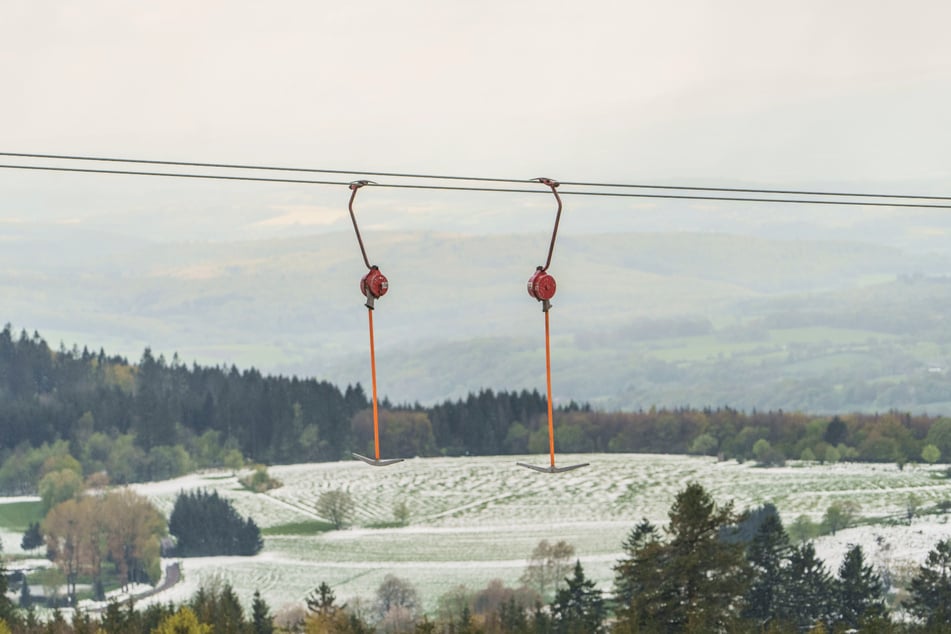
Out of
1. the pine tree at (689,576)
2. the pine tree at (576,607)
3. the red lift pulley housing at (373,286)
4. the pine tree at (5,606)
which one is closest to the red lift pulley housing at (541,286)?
the red lift pulley housing at (373,286)

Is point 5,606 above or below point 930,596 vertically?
above

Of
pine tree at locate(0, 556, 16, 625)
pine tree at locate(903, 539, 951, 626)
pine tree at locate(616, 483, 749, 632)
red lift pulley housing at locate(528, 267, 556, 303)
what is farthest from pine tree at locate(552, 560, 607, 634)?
red lift pulley housing at locate(528, 267, 556, 303)

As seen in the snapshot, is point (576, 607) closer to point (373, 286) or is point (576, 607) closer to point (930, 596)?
point (930, 596)

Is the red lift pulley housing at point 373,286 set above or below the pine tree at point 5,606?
above

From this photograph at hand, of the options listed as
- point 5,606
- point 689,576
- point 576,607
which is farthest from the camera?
point 576,607

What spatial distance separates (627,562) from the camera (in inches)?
4685

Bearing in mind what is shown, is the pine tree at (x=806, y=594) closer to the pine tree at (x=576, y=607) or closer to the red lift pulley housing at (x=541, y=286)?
the pine tree at (x=576, y=607)

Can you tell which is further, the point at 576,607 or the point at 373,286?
the point at 576,607

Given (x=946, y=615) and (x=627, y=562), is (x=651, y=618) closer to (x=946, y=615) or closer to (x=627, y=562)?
(x=627, y=562)

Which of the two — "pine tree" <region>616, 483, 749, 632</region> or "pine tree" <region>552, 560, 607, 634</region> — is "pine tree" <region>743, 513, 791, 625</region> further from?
"pine tree" <region>616, 483, 749, 632</region>

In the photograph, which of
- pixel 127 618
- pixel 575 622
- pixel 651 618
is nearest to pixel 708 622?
pixel 651 618

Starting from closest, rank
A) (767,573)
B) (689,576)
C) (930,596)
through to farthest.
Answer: (689,576) → (930,596) → (767,573)

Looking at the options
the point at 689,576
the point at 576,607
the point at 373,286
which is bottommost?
the point at 576,607

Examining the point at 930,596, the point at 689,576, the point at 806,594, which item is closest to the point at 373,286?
the point at 689,576
